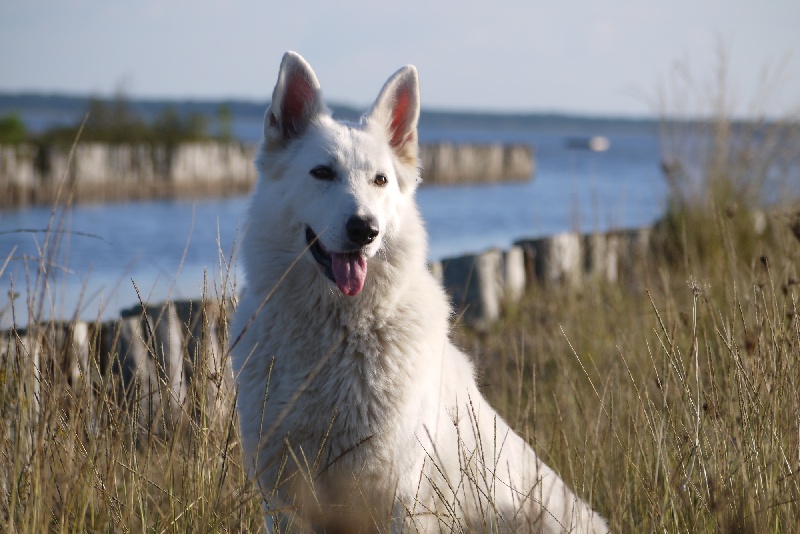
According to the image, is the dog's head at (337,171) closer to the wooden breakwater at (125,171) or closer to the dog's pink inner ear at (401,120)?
the dog's pink inner ear at (401,120)

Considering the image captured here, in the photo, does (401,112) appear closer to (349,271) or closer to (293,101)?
(293,101)

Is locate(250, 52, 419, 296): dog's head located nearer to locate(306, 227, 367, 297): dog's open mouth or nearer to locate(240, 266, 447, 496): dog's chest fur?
locate(306, 227, 367, 297): dog's open mouth

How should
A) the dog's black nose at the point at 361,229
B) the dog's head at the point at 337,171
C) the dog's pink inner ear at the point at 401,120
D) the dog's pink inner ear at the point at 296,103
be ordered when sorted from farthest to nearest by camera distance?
1. the dog's pink inner ear at the point at 401,120
2. the dog's pink inner ear at the point at 296,103
3. the dog's head at the point at 337,171
4. the dog's black nose at the point at 361,229

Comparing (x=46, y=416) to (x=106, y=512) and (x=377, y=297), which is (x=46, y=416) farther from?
(x=377, y=297)

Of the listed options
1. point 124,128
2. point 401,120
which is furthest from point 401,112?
point 124,128

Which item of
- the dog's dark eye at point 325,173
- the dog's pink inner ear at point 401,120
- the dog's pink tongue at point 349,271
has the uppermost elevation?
the dog's pink inner ear at point 401,120

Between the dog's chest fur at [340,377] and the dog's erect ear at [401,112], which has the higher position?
the dog's erect ear at [401,112]

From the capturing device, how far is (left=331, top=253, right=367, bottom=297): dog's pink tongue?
310cm

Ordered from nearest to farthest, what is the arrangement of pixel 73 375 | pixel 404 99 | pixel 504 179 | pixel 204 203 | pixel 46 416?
1. pixel 46 416
2. pixel 404 99
3. pixel 73 375
4. pixel 204 203
5. pixel 504 179

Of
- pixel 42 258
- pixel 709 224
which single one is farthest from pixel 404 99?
pixel 709 224

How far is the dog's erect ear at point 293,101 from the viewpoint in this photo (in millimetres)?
3297

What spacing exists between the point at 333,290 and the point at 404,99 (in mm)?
994

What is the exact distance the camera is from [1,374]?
2766 millimetres

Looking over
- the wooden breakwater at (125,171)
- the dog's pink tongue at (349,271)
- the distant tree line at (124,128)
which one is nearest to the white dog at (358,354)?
the dog's pink tongue at (349,271)
